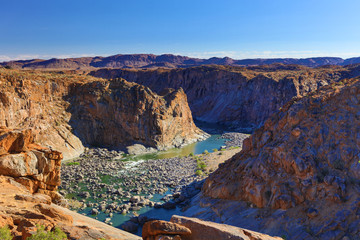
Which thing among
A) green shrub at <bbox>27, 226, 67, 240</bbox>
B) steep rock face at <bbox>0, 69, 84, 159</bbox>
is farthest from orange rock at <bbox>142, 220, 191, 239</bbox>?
steep rock face at <bbox>0, 69, 84, 159</bbox>

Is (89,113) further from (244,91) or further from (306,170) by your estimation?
(244,91)

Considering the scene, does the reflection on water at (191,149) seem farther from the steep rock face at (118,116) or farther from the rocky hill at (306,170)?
the rocky hill at (306,170)

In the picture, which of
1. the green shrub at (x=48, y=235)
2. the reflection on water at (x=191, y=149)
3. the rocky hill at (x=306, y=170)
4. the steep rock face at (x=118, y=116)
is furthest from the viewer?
the steep rock face at (x=118, y=116)

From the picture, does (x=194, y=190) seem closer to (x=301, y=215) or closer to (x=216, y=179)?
(x=216, y=179)

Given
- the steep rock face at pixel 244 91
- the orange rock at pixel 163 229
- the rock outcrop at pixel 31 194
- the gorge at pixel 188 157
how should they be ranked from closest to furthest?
the orange rock at pixel 163 229, the rock outcrop at pixel 31 194, the gorge at pixel 188 157, the steep rock face at pixel 244 91

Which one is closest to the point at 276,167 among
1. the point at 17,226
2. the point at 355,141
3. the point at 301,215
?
the point at 301,215

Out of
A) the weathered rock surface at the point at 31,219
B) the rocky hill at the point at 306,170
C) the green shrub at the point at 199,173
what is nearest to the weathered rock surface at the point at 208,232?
the weathered rock surface at the point at 31,219

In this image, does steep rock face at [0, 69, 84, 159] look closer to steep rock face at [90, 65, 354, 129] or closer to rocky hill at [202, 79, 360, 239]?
rocky hill at [202, 79, 360, 239]
